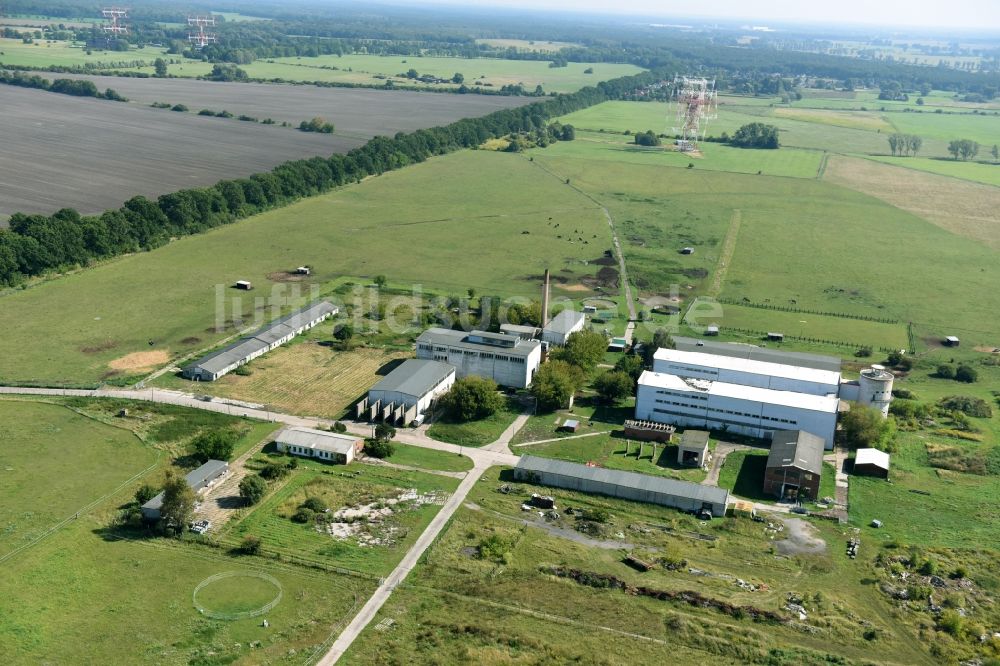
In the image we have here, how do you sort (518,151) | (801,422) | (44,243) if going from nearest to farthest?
(801,422) < (44,243) < (518,151)

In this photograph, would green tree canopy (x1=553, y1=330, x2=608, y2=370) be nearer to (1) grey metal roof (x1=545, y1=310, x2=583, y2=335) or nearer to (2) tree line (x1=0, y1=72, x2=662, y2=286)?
(1) grey metal roof (x1=545, y1=310, x2=583, y2=335)

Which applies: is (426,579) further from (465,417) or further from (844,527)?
(844,527)

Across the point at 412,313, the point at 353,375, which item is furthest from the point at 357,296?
the point at 353,375

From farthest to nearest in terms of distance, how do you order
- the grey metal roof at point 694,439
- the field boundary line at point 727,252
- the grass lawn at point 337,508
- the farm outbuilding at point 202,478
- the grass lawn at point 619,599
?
the field boundary line at point 727,252, the grey metal roof at point 694,439, the farm outbuilding at point 202,478, the grass lawn at point 337,508, the grass lawn at point 619,599

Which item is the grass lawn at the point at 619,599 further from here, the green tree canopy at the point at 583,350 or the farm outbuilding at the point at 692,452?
the green tree canopy at the point at 583,350

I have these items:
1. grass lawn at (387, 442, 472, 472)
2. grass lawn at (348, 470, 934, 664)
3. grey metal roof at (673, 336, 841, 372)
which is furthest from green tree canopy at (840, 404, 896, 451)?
grass lawn at (387, 442, 472, 472)

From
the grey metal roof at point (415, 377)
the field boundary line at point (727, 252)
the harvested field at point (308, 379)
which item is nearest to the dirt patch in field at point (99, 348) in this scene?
the harvested field at point (308, 379)
